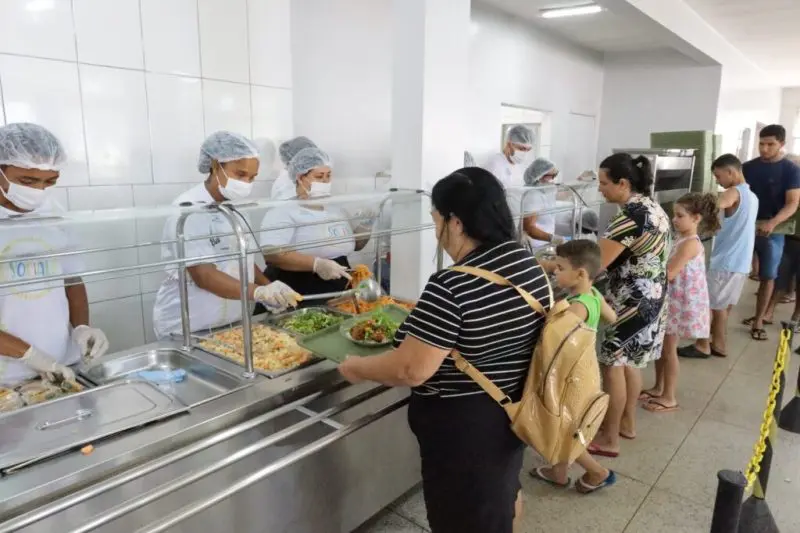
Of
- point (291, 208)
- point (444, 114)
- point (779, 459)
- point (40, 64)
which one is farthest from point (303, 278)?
point (779, 459)

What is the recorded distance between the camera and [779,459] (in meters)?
2.27

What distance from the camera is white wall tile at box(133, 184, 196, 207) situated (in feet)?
7.70

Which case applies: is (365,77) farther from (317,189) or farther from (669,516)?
(669,516)

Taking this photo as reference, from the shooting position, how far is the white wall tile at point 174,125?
2355mm

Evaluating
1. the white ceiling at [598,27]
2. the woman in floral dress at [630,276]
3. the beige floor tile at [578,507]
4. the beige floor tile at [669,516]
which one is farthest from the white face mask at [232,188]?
the white ceiling at [598,27]

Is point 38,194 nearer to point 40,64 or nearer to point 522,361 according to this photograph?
point 40,64

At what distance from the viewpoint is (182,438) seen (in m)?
1.17

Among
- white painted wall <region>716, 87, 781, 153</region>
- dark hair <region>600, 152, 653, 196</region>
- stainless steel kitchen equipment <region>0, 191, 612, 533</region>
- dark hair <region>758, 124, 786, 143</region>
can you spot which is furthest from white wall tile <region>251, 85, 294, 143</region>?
white painted wall <region>716, 87, 781, 153</region>

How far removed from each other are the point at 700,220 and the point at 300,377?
2123 mm

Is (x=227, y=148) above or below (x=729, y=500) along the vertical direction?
above

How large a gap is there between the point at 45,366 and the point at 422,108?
5.27 ft

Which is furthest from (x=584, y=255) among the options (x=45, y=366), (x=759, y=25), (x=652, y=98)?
(x=652, y=98)

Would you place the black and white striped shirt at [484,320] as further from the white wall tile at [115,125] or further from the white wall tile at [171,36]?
the white wall tile at [171,36]

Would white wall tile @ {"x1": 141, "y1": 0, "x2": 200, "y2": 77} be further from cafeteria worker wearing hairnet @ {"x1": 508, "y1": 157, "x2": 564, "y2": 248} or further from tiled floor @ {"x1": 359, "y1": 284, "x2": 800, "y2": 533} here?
tiled floor @ {"x1": 359, "y1": 284, "x2": 800, "y2": 533}
